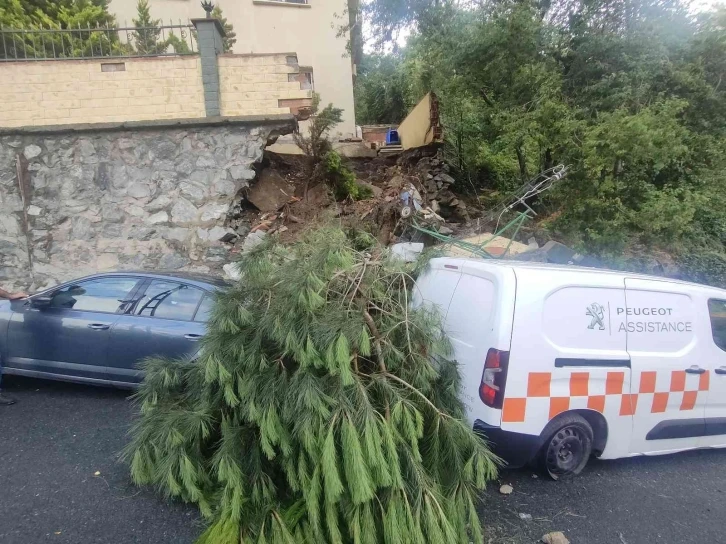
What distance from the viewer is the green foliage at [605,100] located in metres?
7.77

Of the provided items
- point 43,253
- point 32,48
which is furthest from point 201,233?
point 32,48

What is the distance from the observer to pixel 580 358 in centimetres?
355

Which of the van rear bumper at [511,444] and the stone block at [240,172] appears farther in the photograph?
the stone block at [240,172]

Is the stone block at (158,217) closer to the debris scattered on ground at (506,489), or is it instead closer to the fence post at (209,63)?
the fence post at (209,63)

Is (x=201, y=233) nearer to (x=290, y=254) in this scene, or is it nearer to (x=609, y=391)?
(x=290, y=254)

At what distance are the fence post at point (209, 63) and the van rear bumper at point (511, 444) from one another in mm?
6336

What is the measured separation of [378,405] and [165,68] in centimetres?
694

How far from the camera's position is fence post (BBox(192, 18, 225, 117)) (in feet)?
Result: 25.1

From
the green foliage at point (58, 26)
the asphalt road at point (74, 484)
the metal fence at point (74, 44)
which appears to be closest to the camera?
the asphalt road at point (74, 484)

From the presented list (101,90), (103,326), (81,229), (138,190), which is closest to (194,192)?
(138,190)

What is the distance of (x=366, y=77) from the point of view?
24016 mm

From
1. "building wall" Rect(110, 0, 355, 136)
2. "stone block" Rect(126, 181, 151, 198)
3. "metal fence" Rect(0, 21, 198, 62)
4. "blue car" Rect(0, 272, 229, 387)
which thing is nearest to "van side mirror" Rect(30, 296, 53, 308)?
"blue car" Rect(0, 272, 229, 387)

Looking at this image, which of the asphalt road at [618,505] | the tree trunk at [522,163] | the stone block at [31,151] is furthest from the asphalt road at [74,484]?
the tree trunk at [522,163]

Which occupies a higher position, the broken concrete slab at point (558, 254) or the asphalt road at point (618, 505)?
the broken concrete slab at point (558, 254)
